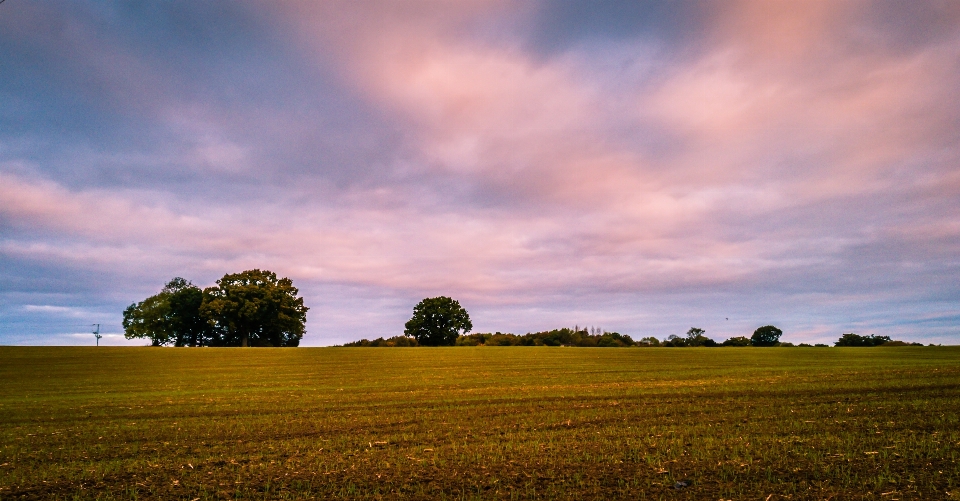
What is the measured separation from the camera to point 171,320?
387 feet

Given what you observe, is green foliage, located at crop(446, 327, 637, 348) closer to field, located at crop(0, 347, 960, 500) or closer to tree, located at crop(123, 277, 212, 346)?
tree, located at crop(123, 277, 212, 346)

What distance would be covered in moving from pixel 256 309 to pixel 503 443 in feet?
315

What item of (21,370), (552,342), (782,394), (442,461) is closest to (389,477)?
(442,461)

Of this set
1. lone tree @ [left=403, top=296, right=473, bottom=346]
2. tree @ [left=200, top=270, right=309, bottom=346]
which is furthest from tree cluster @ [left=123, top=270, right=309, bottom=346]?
lone tree @ [left=403, top=296, right=473, bottom=346]

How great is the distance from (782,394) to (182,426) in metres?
20.9

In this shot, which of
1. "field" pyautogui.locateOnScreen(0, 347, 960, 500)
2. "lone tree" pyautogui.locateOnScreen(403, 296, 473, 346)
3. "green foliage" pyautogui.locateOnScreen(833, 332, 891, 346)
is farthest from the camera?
"lone tree" pyautogui.locateOnScreen(403, 296, 473, 346)

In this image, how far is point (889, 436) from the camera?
510 inches

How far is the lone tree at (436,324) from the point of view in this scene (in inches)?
5054

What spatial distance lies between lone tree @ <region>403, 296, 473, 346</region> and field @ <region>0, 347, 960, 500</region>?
103882 millimetres

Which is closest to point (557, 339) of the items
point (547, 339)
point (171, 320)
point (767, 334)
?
point (547, 339)

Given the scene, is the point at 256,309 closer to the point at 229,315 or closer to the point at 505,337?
the point at 229,315

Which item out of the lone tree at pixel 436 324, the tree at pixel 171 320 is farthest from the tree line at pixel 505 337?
the tree at pixel 171 320

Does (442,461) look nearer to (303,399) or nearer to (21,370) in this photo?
(303,399)

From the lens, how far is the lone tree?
128375 mm
